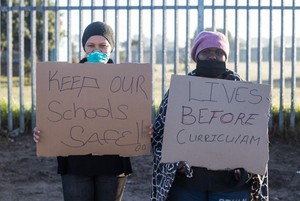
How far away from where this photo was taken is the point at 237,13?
7.70 metres

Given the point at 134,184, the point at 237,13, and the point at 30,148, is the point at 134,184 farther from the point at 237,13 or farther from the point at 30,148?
the point at 237,13

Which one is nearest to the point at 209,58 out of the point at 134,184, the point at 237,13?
the point at 134,184

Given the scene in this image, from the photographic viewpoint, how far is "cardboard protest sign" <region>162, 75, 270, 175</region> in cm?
289

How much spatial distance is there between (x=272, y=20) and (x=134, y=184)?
3.21m

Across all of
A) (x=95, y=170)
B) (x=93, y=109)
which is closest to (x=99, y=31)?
(x=93, y=109)

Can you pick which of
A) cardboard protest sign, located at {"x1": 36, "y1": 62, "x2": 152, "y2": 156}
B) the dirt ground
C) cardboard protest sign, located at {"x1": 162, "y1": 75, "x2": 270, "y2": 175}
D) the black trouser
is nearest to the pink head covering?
cardboard protest sign, located at {"x1": 162, "y1": 75, "x2": 270, "y2": 175}

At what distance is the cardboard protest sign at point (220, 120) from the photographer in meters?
2.89

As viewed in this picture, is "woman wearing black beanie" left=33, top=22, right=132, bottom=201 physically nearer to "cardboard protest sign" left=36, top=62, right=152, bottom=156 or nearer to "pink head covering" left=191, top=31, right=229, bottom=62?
"cardboard protest sign" left=36, top=62, right=152, bottom=156

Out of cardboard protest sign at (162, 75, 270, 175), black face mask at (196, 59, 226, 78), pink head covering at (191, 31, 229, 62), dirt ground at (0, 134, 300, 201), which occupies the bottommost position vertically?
dirt ground at (0, 134, 300, 201)

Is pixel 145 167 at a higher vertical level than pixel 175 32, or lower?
lower

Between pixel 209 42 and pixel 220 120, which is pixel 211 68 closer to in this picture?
pixel 209 42

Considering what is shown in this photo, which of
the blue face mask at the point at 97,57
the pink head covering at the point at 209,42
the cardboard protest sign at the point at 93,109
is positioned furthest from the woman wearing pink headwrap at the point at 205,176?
the blue face mask at the point at 97,57

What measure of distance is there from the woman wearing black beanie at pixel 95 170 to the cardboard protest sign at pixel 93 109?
6 cm

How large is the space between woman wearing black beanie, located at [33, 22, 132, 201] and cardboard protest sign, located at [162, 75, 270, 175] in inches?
15.6
